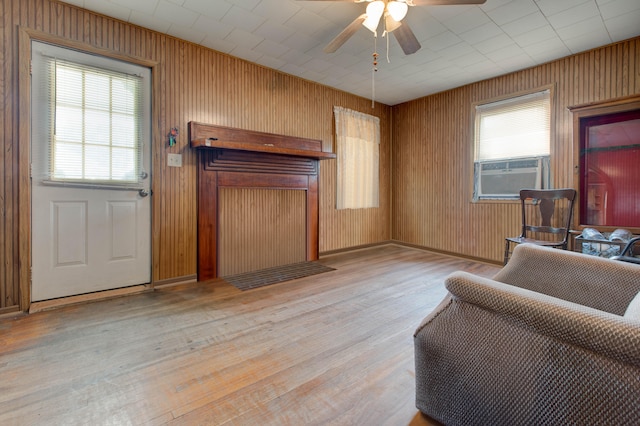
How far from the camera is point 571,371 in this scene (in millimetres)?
875

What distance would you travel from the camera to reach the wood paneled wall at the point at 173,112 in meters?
2.43

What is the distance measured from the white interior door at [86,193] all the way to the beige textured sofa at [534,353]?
9.77ft

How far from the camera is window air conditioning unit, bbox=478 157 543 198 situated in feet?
12.8

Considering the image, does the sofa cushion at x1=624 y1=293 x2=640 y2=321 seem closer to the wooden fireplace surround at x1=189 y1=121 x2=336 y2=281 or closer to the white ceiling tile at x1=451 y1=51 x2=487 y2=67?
the wooden fireplace surround at x1=189 y1=121 x2=336 y2=281

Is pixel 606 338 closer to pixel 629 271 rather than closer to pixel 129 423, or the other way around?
pixel 629 271

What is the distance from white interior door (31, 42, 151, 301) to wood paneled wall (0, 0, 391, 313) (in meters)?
0.09

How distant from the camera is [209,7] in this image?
2.66 metres

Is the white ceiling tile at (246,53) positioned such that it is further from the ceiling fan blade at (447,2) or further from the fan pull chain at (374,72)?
the ceiling fan blade at (447,2)

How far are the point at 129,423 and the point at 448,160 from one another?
16.1 ft

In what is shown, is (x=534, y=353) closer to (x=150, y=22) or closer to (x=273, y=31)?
(x=273, y=31)

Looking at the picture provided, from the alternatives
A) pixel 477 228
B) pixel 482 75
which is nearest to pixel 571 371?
pixel 477 228

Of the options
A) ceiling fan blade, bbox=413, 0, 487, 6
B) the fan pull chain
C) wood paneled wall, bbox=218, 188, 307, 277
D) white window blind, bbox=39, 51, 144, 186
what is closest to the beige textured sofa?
ceiling fan blade, bbox=413, 0, 487, 6

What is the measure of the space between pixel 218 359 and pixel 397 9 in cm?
272

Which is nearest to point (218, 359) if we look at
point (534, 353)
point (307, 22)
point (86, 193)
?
point (534, 353)
